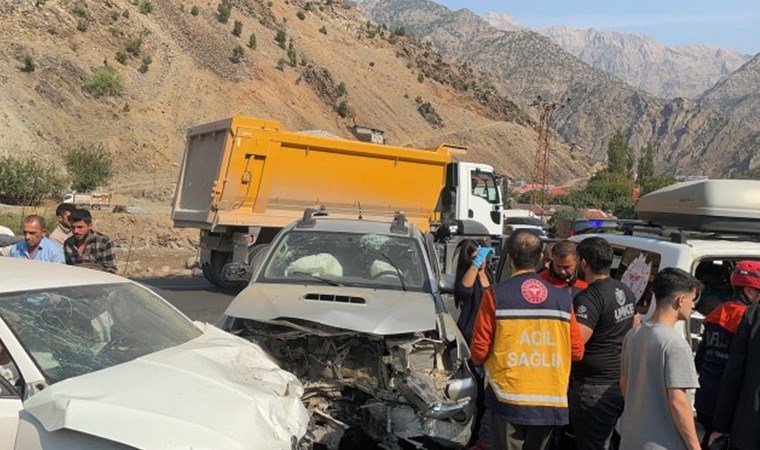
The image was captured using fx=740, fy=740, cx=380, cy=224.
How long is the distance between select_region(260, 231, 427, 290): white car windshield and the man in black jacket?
298 centimetres

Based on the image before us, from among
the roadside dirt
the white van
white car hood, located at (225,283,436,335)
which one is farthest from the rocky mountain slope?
the white van

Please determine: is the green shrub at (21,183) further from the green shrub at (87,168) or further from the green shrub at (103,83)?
the green shrub at (103,83)

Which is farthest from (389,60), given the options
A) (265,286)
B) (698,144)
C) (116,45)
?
(698,144)

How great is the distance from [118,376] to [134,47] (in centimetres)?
5503

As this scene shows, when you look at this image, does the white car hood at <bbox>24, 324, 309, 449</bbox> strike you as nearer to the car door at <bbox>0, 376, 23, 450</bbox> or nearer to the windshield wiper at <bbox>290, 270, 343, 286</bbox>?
the car door at <bbox>0, 376, 23, 450</bbox>

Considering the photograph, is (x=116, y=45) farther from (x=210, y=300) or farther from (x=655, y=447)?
(x=655, y=447)

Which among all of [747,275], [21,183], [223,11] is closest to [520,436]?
[747,275]

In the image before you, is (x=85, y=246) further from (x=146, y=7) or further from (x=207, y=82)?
(x=146, y=7)

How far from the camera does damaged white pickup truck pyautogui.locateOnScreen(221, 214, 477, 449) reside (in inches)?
196

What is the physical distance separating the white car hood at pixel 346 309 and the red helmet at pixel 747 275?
6.50 ft

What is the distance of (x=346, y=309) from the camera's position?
5238 mm

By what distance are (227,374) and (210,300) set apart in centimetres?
1008

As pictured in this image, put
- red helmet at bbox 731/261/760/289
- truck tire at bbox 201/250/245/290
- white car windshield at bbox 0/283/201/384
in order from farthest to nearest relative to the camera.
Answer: truck tire at bbox 201/250/245/290 < red helmet at bbox 731/261/760/289 < white car windshield at bbox 0/283/201/384

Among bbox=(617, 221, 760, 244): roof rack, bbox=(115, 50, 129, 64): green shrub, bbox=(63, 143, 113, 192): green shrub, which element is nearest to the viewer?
bbox=(617, 221, 760, 244): roof rack
